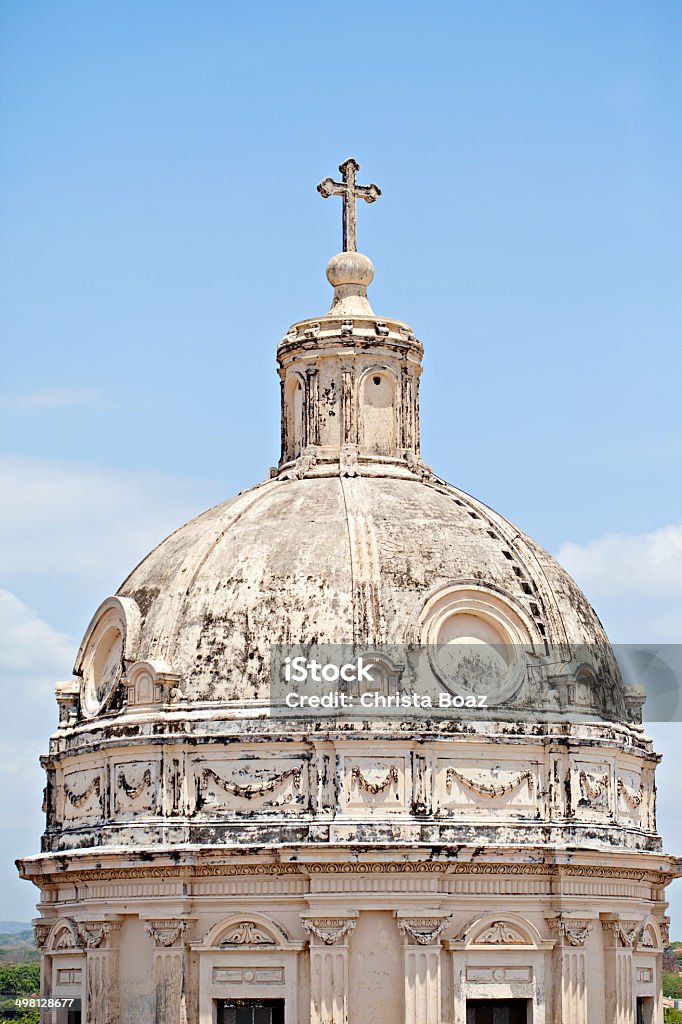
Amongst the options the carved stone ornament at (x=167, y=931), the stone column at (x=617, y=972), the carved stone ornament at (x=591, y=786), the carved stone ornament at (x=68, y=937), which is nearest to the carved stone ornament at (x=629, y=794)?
the carved stone ornament at (x=591, y=786)

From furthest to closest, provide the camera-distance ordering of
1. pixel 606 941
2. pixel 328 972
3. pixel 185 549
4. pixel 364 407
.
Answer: pixel 364 407 < pixel 185 549 < pixel 606 941 < pixel 328 972

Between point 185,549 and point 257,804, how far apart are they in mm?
5486

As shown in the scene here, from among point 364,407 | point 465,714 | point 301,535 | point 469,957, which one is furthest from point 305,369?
point 469,957

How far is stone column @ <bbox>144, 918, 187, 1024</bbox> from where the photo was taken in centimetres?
3061

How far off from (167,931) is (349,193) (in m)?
15.4

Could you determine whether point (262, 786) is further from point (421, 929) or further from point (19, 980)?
point (19, 980)

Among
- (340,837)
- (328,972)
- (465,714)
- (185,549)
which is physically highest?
(185,549)

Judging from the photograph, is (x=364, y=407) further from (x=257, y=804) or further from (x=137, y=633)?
(x=257, y=804)

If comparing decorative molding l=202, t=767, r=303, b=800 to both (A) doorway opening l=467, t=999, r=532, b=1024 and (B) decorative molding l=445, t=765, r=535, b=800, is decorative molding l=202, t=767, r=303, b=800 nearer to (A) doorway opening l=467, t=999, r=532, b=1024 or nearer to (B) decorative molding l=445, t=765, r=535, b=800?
(B) decorative molding l=445, t=765, r=535, b=800

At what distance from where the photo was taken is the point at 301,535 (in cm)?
3344

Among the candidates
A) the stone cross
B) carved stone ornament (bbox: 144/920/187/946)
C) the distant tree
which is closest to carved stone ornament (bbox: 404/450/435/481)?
the stone cross

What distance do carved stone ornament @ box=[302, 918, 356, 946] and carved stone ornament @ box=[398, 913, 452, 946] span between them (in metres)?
0.84

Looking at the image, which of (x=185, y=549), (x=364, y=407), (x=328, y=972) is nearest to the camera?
(x=328, y=972)

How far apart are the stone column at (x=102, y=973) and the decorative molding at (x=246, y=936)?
210 centimetres
